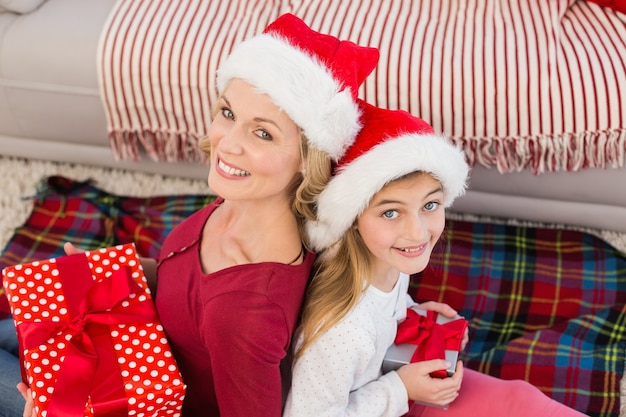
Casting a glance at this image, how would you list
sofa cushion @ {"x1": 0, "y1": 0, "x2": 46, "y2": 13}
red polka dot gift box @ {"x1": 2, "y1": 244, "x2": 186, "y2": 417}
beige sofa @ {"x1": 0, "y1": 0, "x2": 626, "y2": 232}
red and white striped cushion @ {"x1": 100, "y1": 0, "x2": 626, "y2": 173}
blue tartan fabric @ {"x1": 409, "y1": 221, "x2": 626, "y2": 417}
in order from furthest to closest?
sofa cushion @ {"x1": 0, "y1": 0, "x2": 46, "y2": 13}
beige sofa @ {"x1": 0, "y1": 0, "x2": 626, "y2": 232}
red and white striped cushion @ {"x1": 100, "y1": 0, "x2": 626, "y2": 173}
blue tartan fabric @ {"x1": 409, "y1": 221, "x2": 626, "y2": 417}
red polka dot gift box @ {"x1": 2, "y1": 244, "x2": 186, "y2": 417}

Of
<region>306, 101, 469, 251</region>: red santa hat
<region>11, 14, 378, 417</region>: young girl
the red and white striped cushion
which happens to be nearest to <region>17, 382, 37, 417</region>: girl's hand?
<region>11, 14, 378, 417</region>: young girl

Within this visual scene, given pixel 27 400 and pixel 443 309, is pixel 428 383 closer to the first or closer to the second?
pixel 443 309

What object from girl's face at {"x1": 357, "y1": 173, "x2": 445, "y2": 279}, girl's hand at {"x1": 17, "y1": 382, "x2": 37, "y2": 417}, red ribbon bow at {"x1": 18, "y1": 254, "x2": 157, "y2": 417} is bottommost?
girl's hand at {"x1": 17, "y1": 382, "x2": 37, "y2": 417}

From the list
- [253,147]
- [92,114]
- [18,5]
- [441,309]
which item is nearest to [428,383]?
[441,309]

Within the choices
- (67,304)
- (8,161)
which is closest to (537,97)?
(67,304)

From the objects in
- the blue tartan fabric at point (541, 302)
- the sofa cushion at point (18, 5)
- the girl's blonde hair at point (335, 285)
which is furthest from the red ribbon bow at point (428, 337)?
the sofa cushion at point (18, 5)

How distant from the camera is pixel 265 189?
52.1 inches

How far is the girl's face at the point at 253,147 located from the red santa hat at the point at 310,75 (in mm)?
23

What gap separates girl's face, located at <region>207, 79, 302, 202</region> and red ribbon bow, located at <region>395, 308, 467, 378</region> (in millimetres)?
445

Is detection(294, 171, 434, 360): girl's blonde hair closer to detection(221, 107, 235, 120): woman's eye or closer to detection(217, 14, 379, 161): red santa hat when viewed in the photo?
detection(217, 14, 379, 161): red santa hat

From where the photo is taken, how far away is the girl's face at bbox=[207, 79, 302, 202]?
1.29 m

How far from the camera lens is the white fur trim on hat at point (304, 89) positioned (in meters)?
1.26

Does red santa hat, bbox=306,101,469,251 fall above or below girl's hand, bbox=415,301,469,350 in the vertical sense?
above

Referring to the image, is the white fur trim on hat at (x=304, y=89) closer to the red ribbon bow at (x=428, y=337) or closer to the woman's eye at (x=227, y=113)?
the woman's eye at (x=227, y=113)
